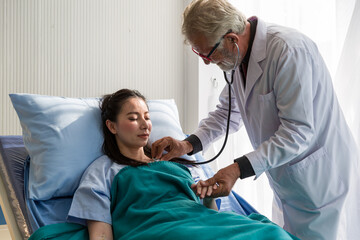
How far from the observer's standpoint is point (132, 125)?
1.59 metres

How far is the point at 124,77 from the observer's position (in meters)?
2.67

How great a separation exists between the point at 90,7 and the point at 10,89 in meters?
0.78

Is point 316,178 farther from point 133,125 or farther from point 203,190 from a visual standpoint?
point 133,125

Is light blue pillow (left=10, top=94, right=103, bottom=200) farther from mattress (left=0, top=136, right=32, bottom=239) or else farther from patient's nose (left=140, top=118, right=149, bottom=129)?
patient's nose (left=140, top=118, right=149, bottom=129)

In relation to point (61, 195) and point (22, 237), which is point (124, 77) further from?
point (22, 237)

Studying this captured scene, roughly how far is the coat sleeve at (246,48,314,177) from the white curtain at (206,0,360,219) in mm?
396

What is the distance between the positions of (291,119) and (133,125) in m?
0.68

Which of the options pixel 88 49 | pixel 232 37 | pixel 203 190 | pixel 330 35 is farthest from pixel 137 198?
pixel 88 49

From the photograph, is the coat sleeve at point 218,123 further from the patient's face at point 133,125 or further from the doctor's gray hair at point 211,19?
the doctor's gray hair at point 211,19

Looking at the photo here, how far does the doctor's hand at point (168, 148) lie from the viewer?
1.62 m

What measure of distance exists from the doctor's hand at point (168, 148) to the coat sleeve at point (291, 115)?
17.8 inches

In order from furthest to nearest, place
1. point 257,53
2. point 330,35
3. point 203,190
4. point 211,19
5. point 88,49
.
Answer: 1. point 88,49
2. point 330,35
3. point 257,53
4. point 211,19
5. point 203,190

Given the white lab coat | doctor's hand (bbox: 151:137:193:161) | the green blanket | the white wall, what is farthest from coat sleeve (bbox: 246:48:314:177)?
the white wall

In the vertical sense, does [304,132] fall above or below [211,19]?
below
